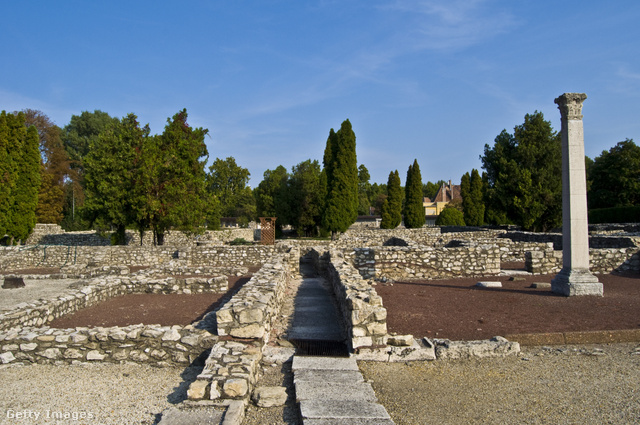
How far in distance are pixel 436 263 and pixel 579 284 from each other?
14.0ft

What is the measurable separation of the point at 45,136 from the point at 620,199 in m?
60.8

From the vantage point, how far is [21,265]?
64.2 feet

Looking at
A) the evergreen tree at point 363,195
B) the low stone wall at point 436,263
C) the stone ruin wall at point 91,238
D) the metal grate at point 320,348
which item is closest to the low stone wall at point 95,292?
the metal grate at point 320,348

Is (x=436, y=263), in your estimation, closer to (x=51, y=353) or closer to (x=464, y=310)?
(x=464, y=310)

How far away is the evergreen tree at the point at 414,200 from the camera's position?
151 ft

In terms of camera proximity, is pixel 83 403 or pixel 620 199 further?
pixel 620 199

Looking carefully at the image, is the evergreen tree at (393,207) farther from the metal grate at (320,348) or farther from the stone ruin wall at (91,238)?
the metal grate at (320,348)

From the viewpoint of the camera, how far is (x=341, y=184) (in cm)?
3506

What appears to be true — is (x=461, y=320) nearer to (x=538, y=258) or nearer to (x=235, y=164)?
(x=538, y=258)

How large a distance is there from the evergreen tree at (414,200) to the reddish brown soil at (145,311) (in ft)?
123

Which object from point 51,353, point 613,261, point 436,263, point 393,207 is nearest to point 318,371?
point 51,353

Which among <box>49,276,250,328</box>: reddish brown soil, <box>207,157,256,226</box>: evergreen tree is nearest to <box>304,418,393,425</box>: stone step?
<box>49,276,250,328</box>: reddish brown soil

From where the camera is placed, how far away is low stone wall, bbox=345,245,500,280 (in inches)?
512

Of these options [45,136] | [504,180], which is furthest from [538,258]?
[45,136]
